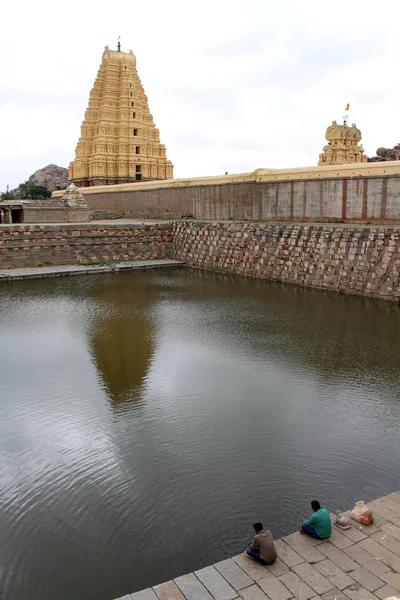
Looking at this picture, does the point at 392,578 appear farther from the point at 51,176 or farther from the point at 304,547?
the point at 51,176

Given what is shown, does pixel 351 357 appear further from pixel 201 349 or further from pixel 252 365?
pixel 201 349

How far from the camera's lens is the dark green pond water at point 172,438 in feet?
12.8

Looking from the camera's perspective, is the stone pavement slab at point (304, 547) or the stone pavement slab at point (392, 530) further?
the stone pavement slab at point (392, 530)

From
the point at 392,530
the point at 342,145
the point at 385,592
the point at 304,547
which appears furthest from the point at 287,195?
the point at 385,592

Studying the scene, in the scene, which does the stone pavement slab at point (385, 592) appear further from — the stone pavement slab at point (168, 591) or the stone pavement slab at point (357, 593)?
the stone pavement slab at point (168, 591)

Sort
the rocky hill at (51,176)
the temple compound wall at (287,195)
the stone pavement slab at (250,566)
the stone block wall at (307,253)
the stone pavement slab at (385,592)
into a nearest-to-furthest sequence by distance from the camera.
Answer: the stone pavement slab at (385,592)
the stone pavement slab at (250,566)
the stone block wall at (307,253)
the temple compound wall at (287,195)
the rocky hill at (51,176)

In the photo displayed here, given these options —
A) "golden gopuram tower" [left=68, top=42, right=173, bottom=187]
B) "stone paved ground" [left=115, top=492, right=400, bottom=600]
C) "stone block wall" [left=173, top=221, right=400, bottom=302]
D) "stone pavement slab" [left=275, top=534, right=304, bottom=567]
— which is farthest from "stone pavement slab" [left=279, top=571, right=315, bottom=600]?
"golden gopuram tower" [left=68, top=42, right=173, bottom=187]

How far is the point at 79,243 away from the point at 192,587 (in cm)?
1681

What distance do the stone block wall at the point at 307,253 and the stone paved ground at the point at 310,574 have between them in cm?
927

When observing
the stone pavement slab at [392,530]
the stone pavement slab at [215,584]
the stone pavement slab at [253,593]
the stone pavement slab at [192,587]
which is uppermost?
the stone pavement slab at [392,530]

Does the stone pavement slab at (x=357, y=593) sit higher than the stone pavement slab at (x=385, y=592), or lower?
lower

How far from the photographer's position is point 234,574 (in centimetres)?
345

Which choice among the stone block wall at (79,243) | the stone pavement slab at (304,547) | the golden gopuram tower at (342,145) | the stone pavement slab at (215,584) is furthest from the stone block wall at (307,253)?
the golden gopuram tower at (342,145)

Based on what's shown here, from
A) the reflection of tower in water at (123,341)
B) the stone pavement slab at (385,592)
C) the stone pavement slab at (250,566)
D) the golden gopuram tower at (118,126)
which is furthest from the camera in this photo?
the golden gopuram tower at (118,126)
